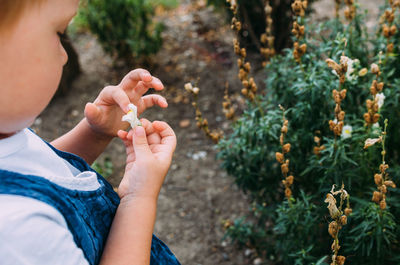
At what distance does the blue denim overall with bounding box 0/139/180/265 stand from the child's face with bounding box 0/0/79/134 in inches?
5.4

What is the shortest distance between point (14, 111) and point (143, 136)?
40 centimetres

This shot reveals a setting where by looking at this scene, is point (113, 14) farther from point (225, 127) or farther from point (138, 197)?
point (138, 197)

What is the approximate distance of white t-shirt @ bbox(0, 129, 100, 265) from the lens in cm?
83

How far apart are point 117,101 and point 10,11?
503mm

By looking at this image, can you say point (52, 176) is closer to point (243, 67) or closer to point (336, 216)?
point (336, 216)

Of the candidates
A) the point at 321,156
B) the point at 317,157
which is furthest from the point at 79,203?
the point at 321,156

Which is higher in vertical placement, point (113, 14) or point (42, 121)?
point (113, 14)

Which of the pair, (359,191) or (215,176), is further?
(215,176)

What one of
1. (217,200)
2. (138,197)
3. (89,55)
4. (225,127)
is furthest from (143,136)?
(89,55)

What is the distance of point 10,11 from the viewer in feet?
2.73

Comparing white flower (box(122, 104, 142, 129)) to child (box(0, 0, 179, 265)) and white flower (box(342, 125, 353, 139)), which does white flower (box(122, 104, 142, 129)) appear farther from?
white flower (box(342, 125, 353, 139))

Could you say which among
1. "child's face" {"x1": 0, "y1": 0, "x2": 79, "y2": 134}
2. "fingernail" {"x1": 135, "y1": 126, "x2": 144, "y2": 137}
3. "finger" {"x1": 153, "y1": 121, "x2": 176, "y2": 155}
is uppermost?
"child's face" {"x1": 0, "y1": 0, "x2": 79, "y2": 134}

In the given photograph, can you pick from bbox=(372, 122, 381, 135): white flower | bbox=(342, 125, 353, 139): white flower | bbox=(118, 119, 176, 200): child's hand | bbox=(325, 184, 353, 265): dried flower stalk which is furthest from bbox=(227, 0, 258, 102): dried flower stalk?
bbox=(325, 184, 353, 265): dried flower stalk

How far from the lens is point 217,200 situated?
312cm
